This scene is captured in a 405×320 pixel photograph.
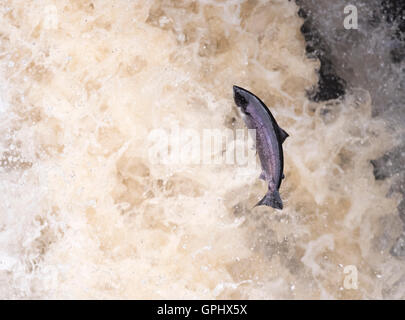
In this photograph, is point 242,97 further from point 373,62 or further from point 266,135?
point 373,62

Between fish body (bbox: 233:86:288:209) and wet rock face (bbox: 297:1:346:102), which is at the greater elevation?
wet rock face (bbox: 297:1:346:102)

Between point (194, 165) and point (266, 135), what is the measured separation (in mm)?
972

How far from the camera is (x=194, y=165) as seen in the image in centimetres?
387

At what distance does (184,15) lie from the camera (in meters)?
3.87

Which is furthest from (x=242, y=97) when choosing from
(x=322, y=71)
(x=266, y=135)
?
(x=322, y=71)

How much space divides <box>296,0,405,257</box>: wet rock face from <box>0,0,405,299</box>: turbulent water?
0.28 feet

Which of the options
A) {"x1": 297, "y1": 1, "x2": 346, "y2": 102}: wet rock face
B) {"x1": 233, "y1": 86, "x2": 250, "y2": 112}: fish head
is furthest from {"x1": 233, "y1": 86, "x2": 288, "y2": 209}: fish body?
{"x1": 297, "y1": 1, "x2": 346, "y2": 102}: wet rock face

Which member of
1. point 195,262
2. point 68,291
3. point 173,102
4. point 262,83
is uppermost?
point 262,83

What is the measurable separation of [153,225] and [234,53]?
192 centimetres

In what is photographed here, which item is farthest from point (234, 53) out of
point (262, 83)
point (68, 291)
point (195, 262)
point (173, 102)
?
point (68, 291)

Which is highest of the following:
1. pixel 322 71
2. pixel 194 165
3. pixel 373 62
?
pixel 373 62

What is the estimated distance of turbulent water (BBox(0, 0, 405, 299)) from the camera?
12.6 ft

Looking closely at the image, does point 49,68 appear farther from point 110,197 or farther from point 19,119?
point 110,197

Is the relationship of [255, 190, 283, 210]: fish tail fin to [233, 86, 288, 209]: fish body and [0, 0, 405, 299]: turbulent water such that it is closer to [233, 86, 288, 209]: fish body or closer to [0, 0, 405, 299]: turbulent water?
[233, 86, 288, 209]: fish body
